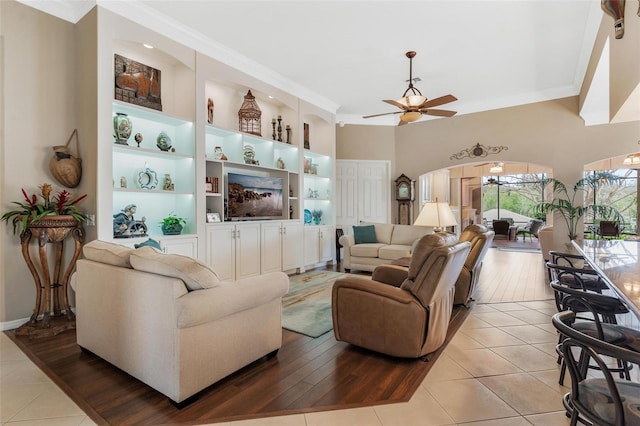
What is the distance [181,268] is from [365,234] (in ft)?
15.4

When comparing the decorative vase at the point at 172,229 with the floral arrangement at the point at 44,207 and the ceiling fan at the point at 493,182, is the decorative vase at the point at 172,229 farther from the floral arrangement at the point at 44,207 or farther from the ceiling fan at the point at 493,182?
the ceiling fan at the point at 493,182

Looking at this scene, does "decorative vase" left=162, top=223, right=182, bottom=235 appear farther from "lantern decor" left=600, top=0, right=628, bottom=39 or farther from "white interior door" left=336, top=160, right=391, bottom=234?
"lantern decor" left=600, top=0, right=628, bottom=39

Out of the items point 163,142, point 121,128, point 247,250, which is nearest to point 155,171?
point 163,142

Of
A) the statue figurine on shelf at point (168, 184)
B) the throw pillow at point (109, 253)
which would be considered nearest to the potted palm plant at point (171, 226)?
the statue figurine on shelf at point (168, 184)

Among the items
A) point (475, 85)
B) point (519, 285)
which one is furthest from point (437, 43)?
point (519, 285)

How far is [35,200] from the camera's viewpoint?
10.2 ft

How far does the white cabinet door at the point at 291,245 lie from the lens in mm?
5625

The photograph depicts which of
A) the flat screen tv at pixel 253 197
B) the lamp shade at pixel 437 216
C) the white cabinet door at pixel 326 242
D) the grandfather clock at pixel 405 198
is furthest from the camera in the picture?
the grandfather clock at pixel 405 198

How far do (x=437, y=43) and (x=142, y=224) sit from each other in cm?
439

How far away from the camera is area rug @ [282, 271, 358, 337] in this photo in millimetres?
3270

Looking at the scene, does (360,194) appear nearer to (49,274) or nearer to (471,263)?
(471,263)

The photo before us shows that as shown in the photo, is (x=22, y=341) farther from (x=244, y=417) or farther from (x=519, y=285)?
(x=519, y=285)

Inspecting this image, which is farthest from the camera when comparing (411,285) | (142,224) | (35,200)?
(142,224)

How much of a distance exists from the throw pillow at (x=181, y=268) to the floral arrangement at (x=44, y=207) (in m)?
1.70
